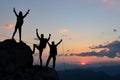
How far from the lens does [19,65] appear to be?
3431 centimetres

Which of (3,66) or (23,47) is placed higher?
(23,47)

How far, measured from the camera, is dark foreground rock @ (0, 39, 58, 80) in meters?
33.2

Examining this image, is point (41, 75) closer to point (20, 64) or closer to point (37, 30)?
point (20, 64)

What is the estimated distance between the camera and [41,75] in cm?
3453

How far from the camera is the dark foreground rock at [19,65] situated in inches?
1309

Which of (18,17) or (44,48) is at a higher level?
(18,17)

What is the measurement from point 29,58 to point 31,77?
9.61 ft

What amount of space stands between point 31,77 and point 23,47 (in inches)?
168

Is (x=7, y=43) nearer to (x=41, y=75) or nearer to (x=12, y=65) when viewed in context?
(x=12, y=65)

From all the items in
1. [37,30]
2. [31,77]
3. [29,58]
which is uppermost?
[37,30]

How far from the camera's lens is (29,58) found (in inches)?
1406

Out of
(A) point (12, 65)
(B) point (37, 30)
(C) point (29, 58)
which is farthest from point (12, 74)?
(B) point (37, 30)

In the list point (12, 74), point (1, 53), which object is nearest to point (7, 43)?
point (1, 53)

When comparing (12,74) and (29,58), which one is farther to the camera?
(29,58)
